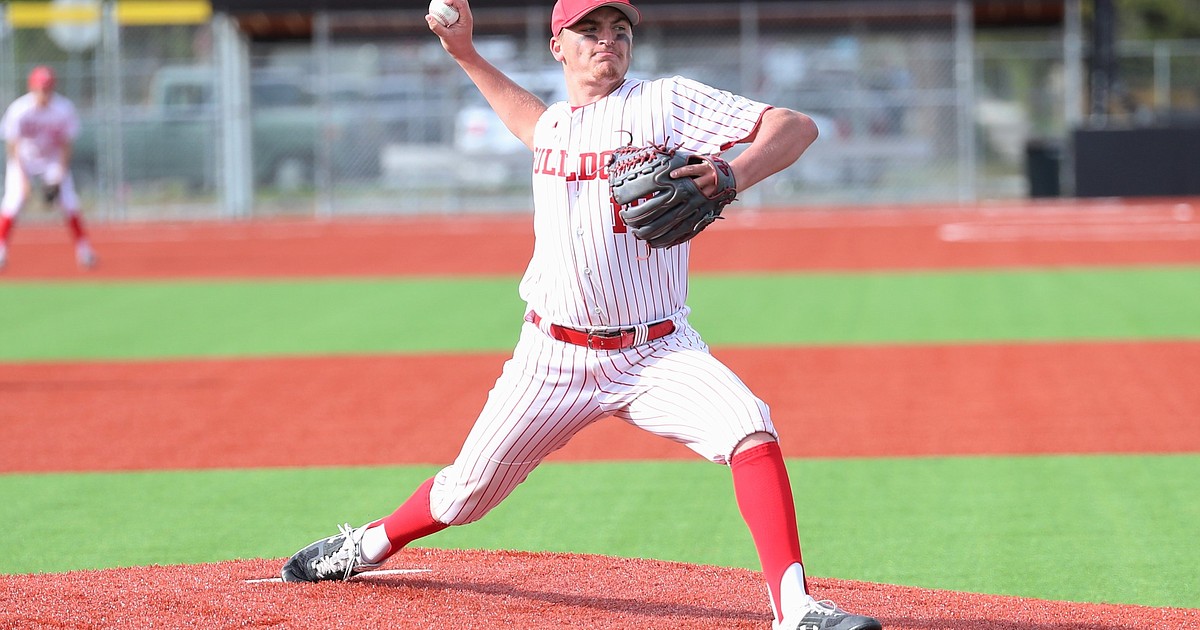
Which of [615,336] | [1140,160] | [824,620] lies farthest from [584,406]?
[1140,160]

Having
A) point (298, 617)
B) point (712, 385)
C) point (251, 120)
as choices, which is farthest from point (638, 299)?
point (251, 120)

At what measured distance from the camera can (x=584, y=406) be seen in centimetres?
425

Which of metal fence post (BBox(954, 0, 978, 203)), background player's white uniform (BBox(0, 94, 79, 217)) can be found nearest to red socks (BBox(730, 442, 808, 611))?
background player's white uniform (BBox(0, 94, 79, 217))

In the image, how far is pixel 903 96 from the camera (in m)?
→ 25.5

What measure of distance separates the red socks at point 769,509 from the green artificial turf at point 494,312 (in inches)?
288

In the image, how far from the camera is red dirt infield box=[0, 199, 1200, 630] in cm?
441

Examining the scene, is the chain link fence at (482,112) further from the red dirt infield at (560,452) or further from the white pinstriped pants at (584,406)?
the white pinstriped pants at (584,406)

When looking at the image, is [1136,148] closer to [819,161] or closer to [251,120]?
[819,161]

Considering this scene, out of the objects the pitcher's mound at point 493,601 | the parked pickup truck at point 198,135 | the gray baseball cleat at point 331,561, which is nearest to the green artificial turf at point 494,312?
the pitcher's mound at point 493,601

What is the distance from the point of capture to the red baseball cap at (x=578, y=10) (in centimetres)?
Answer: 412

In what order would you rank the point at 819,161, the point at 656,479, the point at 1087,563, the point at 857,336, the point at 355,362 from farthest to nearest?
the point at 819,161
the point at 857,336
the point at 355,362
the point at 656,479
the point at 1087,563

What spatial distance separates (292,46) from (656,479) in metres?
23.5

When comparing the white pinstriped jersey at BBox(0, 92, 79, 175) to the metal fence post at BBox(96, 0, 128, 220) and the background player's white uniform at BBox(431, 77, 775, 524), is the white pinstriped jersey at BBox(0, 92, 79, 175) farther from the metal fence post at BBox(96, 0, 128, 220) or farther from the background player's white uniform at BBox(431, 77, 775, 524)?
the background player's white uniform at BBox(431, 77, 775, 524)

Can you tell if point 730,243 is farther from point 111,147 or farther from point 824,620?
point 824,620
